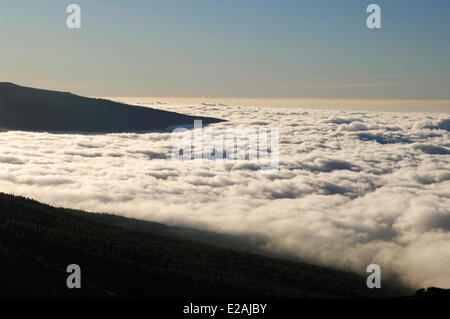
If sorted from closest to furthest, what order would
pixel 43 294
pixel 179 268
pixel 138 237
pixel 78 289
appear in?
pixel 43 294 < pixel 78 289 < pixel 179 268 < pixel 138 237

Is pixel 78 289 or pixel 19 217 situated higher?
pixel 19 217
